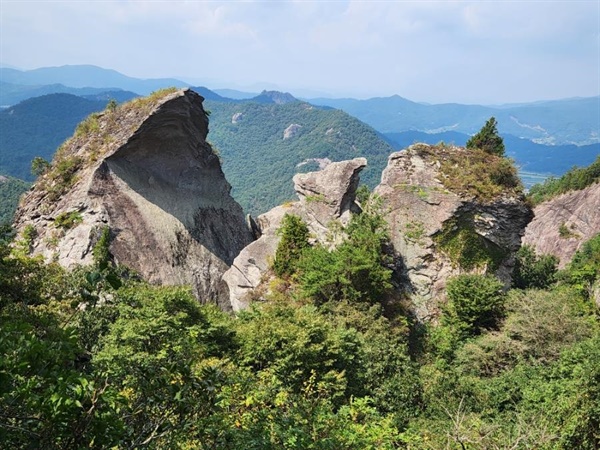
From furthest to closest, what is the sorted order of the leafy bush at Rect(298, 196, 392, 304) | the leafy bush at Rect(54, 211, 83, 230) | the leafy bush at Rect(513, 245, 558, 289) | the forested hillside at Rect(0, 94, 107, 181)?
the forested hillside at Rect(0, 94, 107, 181) < the leafy bush at Rect(513, 245, 558, 289) < the leafy bush at Rect(54, 211, 83, 230) < the leafy bush at Rect(298, 196, 392, 304)

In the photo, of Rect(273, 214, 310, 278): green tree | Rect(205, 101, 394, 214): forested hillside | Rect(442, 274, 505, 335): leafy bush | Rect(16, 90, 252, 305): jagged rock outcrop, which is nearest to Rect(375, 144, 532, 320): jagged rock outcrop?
Rect(442, 274, 505, 335): leafy bush

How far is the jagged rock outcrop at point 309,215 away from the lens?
1919cm

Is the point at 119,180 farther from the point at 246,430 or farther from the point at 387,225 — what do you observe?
the point at 246,430

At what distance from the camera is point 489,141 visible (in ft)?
85.0

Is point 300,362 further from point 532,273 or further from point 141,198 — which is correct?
point 532,273

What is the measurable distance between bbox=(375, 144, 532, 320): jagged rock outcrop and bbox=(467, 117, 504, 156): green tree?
5.91 m

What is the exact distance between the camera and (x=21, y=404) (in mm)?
2668

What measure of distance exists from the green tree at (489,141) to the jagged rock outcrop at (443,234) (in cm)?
591

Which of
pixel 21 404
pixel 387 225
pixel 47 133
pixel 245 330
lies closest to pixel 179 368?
pixel 21 404

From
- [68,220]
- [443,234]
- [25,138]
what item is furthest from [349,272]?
[25,138]

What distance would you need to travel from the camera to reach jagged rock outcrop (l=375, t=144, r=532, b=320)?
19156mm

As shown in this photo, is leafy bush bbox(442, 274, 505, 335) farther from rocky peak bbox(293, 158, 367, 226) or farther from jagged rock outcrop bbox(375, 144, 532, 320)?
rocky peak bbox(293, 158, 367, 226)

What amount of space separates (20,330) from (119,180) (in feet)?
58.7

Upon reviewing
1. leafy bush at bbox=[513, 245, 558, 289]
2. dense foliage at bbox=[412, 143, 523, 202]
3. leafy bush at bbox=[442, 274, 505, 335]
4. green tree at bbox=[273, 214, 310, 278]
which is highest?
dense foliage at bbox=[412, 143, 523, 202]
